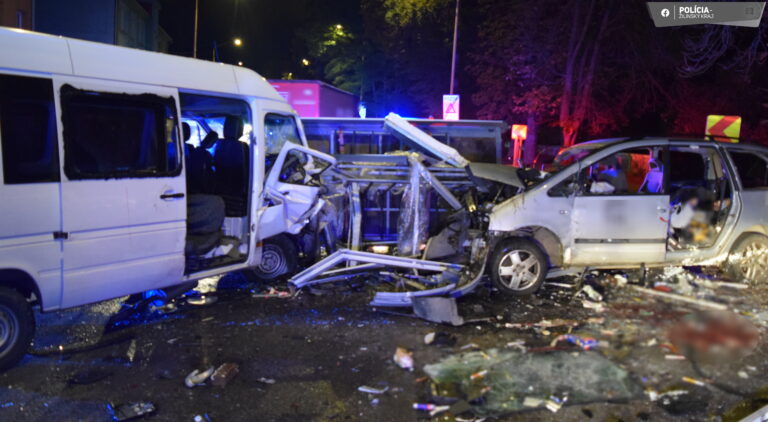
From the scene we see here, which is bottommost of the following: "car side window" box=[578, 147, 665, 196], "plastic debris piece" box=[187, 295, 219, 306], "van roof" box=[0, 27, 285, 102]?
"plastic debris piece" box=[187, 295, 219, 306]

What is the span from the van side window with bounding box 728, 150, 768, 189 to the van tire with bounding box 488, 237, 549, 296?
325cm

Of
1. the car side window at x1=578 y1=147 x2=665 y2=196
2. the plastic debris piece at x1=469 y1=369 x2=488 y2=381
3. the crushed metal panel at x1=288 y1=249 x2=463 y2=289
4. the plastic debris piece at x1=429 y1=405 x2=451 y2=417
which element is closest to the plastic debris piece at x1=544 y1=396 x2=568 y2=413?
the plastic debris piece at x1=469 y1=369 x2=488 y2=381

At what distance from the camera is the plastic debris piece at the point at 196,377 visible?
425cm

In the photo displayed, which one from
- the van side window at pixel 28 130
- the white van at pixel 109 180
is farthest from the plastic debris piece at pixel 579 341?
the van side window at pixel 28 130

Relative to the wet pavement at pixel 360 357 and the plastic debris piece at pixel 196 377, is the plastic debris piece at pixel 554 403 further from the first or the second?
the plastic debris piece at pixel 196 377

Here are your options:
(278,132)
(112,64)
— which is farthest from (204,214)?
(112,64)

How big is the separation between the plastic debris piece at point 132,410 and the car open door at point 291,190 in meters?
2.86

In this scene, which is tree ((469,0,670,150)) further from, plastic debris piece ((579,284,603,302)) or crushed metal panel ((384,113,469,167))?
crushed metal panel ((384,113,469,167))

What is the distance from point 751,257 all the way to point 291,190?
249 inches

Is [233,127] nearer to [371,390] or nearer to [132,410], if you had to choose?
[132,410]

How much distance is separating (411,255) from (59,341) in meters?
4.01

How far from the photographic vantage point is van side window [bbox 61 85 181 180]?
4.62m

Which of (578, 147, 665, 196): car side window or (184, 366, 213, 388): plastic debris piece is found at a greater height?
(578, 147, 665, 196): car side window

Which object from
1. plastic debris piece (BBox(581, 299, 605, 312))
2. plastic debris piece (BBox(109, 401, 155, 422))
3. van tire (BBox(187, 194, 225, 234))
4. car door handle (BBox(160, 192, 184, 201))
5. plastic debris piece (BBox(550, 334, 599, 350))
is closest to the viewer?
plastic debris piece (BBox(109, 401, 155, 422))
